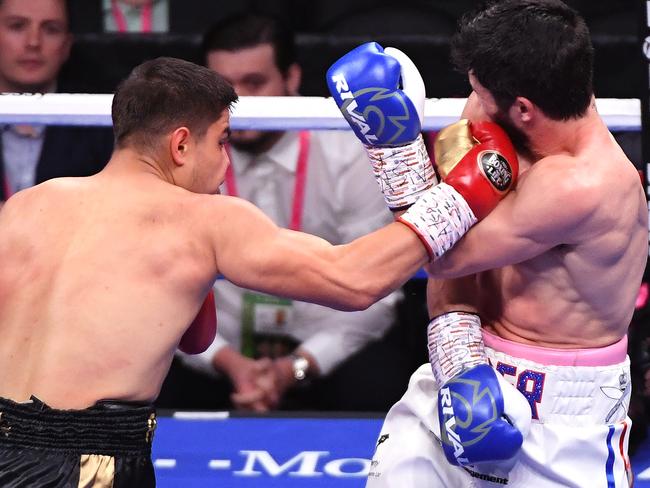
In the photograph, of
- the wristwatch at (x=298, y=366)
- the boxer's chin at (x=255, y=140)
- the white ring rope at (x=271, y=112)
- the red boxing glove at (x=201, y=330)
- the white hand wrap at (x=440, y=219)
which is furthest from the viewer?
the boxer's chin at (x=255, y=140)

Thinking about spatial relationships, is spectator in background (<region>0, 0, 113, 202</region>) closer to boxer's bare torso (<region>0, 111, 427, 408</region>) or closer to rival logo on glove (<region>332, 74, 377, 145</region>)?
boxer's bare torso (<region>0, 111, 427, 408</region>)

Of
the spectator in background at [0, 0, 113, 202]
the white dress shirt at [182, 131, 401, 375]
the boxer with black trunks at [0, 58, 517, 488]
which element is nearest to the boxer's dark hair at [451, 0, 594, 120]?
the boxer with black trunks at [0, 58, 517, 488]

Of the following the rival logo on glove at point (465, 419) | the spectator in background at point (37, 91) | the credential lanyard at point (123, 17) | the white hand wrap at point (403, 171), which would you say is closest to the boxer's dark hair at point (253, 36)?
the spectator in background at point (37, 91)

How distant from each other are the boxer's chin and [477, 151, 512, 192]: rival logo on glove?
1477 mm

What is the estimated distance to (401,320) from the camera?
3.64 meters

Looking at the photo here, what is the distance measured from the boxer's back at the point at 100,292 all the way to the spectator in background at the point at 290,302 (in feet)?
4.54

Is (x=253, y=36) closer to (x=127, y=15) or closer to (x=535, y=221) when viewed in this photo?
(x=127, y=15)

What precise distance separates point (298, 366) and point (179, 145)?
1.41 m

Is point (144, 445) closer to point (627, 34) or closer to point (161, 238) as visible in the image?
point (161, 238)

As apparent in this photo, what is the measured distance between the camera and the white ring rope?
3.06m

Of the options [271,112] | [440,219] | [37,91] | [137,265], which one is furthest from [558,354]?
[37,91]

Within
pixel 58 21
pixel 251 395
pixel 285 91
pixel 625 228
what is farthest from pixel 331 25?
pixel 625 228

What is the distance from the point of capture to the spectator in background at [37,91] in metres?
3.73

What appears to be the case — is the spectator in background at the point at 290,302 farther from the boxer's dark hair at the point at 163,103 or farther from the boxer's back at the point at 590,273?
the boxer's dark hair at the point at 163,103
